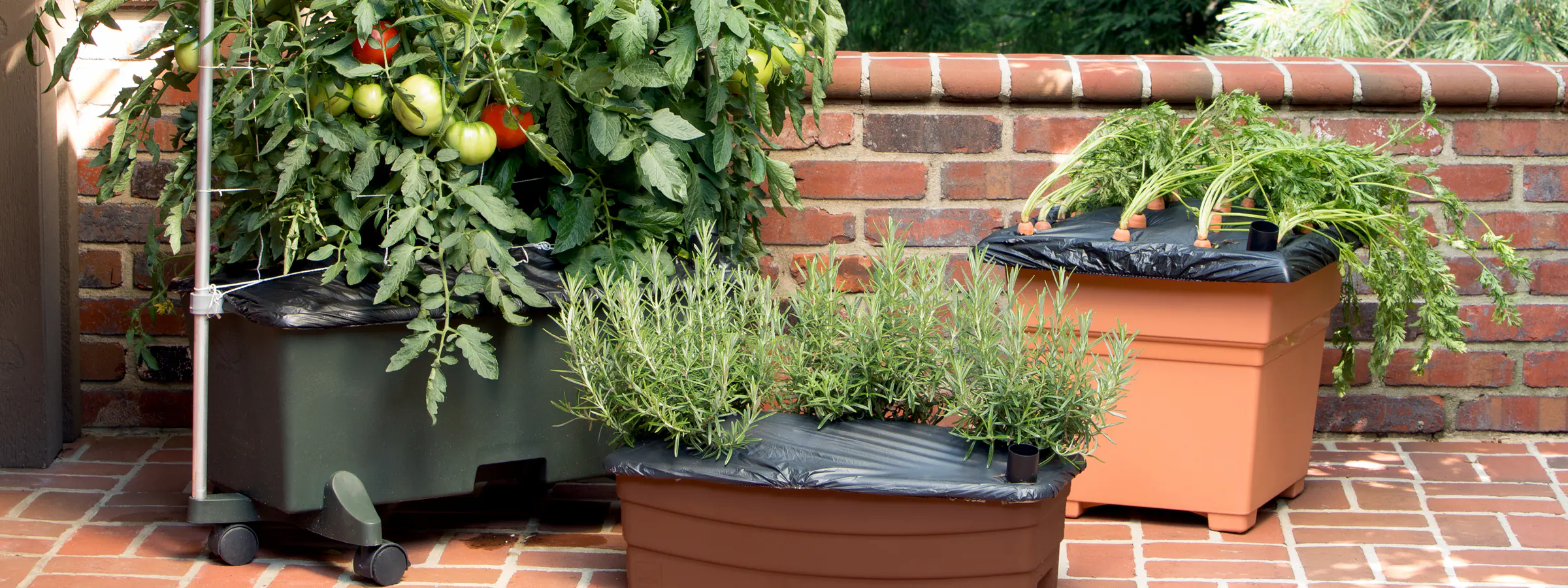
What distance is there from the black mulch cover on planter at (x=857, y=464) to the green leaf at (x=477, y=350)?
27 centimetres

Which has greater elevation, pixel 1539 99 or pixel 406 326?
pixel 1539 99

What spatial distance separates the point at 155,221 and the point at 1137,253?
2300 millimetres

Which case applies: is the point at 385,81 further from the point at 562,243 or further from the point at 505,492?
the point at 505,492

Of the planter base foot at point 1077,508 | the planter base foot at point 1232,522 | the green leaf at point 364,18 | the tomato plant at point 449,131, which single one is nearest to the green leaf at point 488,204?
the tomato plant at point 449,131

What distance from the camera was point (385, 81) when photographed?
232 centimetres

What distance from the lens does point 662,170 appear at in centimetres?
238

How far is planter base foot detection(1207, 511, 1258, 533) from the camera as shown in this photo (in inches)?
107

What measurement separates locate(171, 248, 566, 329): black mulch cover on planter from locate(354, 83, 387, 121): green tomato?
0.97 ft

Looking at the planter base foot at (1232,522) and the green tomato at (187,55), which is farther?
the planter base foot at (1232,522)

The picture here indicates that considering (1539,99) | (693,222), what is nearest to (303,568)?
(693,222)

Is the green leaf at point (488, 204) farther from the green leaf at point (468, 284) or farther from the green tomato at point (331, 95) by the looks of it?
the green tomato at point (331, 95)

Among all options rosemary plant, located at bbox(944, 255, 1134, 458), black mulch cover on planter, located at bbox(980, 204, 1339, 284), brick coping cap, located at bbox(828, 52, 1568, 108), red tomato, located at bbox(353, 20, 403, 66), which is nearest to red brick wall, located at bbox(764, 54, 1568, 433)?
brick coping cap, located at bbox(828, 52, 1568, 108)

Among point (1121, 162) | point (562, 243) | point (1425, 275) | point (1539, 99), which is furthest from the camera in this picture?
point (1539, 99)

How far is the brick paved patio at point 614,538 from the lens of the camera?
253cm
